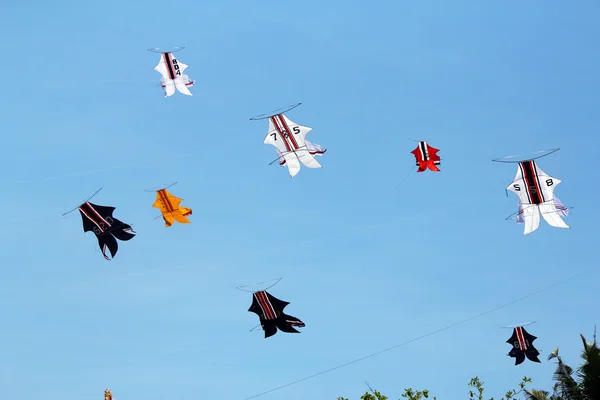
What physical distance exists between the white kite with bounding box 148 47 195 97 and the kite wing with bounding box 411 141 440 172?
10.0m

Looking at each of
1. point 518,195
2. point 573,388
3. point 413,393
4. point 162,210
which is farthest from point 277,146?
point 573,388

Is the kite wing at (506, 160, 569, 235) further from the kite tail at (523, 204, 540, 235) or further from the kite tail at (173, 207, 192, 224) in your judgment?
the kite tail at (173, 207, 192, 224)

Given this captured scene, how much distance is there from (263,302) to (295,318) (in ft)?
4.55

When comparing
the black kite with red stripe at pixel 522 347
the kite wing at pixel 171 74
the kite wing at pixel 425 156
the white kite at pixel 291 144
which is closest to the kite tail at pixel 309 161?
the white kite at pixel 291 144

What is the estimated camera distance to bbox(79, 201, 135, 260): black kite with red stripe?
4350 cm

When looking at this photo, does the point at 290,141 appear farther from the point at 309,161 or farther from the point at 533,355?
the point at 533,355

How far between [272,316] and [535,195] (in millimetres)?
11237

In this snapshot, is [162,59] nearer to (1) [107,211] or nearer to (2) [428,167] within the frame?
(1) [107,211]

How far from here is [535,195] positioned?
4438cm

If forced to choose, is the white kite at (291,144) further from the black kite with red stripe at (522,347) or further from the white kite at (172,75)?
the black kite with red stripe at (522,347)

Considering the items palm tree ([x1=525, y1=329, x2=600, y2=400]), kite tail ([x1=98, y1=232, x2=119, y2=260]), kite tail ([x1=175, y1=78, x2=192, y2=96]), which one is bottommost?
palm tree ([x1=525, y1=329, x2=600, y2=400])

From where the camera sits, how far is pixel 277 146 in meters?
44.4

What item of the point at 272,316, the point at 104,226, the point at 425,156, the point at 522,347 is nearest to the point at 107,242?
the point at 104,226

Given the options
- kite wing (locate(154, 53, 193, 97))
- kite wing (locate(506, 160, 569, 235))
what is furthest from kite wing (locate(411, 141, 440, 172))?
kite wing (locate(154, 53, 193, 97))
